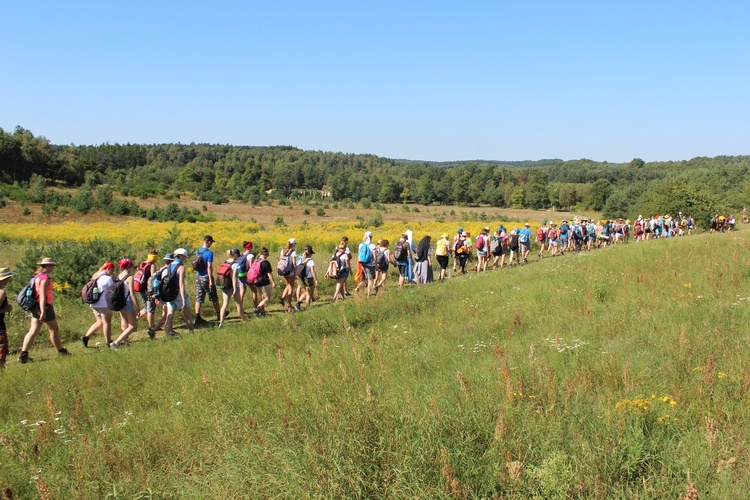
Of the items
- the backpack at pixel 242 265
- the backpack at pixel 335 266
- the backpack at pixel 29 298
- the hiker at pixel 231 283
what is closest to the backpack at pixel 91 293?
the backpack at pixel 29 298

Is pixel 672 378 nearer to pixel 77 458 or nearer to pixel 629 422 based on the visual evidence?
pixel 629 422

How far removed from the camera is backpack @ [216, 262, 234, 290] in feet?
37.4

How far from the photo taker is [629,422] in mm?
3773

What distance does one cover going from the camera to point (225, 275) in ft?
37.9

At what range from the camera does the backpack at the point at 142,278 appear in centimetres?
1054

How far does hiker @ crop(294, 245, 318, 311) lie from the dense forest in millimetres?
37010

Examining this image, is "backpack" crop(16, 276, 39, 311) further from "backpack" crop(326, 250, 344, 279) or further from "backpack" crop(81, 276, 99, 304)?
"backpack" crop(326, 250, 344, 279)

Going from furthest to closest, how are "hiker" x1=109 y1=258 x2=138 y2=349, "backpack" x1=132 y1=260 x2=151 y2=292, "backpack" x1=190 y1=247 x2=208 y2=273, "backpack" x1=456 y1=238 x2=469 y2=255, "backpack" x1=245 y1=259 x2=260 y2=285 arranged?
"backpack" x1=456 y1=238 x2=469 y2=255 → "backpack" x1=245 y1=259 x2=260 y2=285 → "backpack" x1=190 y1=247 x2=208 y2=273 → "backpack" x1=132 y1=260 x2=151 y2=292 → "hiker" x1=109 y1=258 x2=138 y2=349

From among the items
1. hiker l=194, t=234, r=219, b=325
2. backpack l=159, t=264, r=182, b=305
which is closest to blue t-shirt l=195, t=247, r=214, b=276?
hiker l=194, t=234, r=219, b=325

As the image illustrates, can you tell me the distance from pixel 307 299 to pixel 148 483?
9451mm

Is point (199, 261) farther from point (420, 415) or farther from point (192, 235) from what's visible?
point (192, 235)

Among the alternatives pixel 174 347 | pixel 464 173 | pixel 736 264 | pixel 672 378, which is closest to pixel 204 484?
pixel 672 378

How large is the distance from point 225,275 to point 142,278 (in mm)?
1680

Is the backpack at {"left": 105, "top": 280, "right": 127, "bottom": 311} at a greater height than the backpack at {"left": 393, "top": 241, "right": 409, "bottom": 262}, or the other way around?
the backpack at {"left": 393, "top": 241, "right": 409, "bottom": 262}
